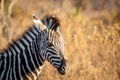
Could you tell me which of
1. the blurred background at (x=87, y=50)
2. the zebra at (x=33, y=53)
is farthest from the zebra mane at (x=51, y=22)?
the blurred background at (x=87, y=50)

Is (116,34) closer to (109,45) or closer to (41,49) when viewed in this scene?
(109,45)

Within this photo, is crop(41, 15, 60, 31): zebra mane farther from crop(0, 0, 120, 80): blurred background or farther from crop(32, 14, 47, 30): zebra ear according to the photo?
crop(0, 0, 120, 80): blurred background

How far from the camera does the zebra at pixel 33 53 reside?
7.80m

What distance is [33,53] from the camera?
26.0 feet

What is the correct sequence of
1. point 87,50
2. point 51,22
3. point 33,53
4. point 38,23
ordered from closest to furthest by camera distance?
point 38,23 < point 33,53 < point 51,22 < point 87,50

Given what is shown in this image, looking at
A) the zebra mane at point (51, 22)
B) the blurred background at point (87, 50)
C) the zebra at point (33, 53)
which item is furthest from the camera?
the blurred background at point (87, 50)

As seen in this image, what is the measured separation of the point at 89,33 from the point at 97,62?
1501 millimetres

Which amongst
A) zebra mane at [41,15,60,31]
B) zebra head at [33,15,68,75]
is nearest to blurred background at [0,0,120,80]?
zebra mane at [41,15,60,31]

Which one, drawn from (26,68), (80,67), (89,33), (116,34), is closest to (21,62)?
(26,68)

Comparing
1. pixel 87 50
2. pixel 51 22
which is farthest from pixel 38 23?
pixel 87 50

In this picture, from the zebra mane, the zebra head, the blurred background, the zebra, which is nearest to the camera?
the zebra head

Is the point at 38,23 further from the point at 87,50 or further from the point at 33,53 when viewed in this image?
the point at 87,50

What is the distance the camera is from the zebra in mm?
7797

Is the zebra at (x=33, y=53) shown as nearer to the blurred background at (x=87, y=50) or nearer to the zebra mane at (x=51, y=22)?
the zebra mane at (x=51, y=22)
